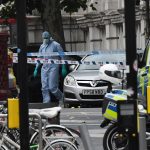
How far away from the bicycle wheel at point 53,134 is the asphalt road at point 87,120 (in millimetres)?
2789

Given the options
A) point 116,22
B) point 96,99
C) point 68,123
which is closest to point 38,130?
point 68,123

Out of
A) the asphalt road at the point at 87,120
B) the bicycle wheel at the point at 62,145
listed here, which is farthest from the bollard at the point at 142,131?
the asphalt road at the point at 87,120

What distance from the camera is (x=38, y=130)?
8.13 m

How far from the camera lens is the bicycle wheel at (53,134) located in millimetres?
8205

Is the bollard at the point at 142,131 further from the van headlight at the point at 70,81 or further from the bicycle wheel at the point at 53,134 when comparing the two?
the van headlight at the point at 70,81

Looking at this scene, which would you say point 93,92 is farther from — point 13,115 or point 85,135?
point 13,115

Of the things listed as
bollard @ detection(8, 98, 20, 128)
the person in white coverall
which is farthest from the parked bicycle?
the person in white coverall

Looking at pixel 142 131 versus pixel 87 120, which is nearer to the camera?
pixel 142 131

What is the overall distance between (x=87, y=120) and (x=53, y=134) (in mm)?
5995

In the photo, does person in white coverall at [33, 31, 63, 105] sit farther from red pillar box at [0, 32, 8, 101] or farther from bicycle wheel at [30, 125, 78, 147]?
bicycle wheel at [30, 125, 78, 147]

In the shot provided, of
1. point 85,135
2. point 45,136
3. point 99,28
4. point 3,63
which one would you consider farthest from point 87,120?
point 99,28

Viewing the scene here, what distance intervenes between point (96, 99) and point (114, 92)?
26.1 feet

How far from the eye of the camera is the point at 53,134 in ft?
27.4

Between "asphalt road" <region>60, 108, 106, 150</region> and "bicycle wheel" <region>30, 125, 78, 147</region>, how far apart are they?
9.15 feet
